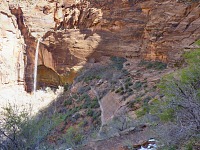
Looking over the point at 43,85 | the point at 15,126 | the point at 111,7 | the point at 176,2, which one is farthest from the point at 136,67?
the point at 15,126

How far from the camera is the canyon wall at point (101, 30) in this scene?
1870 centimetres

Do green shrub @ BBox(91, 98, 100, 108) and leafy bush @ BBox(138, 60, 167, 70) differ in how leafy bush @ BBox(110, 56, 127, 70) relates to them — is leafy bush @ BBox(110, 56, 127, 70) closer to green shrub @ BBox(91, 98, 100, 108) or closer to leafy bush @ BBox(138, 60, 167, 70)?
leafy bush @ BBox(138, 60, 167, 70)

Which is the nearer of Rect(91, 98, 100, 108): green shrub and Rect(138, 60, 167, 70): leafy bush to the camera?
Rect(91, 98, 100, 108): green shrub

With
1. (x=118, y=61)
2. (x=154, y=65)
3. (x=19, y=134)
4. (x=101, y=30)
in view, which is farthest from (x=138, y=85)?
(x=19, y=134)

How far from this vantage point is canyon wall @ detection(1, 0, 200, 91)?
18.7 meters

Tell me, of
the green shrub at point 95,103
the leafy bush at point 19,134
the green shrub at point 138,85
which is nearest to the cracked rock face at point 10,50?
the green shrub at point 95,103

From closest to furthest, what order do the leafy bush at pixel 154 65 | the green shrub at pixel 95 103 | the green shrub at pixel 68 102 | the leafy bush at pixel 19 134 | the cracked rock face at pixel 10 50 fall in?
1. the leafy bush at pixel 19 134
2. the green shrub at pixel 95 103
3. the leafy bush at pixel 154 65
4. the green shrub at pixel 68 102
5. the cracked rock face at pixel 10 50

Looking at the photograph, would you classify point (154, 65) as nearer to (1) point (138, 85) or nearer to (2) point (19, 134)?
(1) point (138, 85)

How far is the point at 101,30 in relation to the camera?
24812mm

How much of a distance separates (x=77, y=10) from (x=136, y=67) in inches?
394

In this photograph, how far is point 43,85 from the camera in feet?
94.4

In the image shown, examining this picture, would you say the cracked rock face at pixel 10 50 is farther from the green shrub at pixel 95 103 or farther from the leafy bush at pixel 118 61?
the green shrub at pixel 95 103

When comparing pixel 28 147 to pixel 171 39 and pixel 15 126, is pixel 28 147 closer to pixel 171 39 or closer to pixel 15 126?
pixel 15 126

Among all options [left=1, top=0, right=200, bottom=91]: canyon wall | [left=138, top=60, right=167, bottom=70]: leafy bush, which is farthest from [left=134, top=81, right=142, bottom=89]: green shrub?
[left=1, top=0, right=200, bottom=91]: canyon wall
